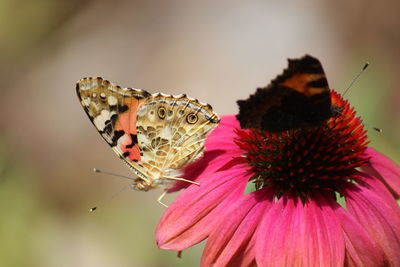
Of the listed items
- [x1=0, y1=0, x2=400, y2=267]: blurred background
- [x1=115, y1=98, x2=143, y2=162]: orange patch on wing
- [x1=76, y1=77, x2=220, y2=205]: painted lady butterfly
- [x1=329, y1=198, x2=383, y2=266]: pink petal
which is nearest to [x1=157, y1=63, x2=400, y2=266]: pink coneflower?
[x1=329, y1=198, x2=383, y2=266]: pink petal

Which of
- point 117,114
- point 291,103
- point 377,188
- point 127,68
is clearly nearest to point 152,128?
→ point 117,114

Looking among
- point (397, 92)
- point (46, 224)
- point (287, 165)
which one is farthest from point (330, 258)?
point (397, 92)

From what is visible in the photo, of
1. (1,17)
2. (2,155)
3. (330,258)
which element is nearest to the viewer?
(330,258)

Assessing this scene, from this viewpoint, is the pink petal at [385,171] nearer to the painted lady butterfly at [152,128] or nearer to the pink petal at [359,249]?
the pink petal at [359,249]

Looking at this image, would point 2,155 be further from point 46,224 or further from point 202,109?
point 202,109

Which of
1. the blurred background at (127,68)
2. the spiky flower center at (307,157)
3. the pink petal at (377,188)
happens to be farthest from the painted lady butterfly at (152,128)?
the blurred background at (127,68)
